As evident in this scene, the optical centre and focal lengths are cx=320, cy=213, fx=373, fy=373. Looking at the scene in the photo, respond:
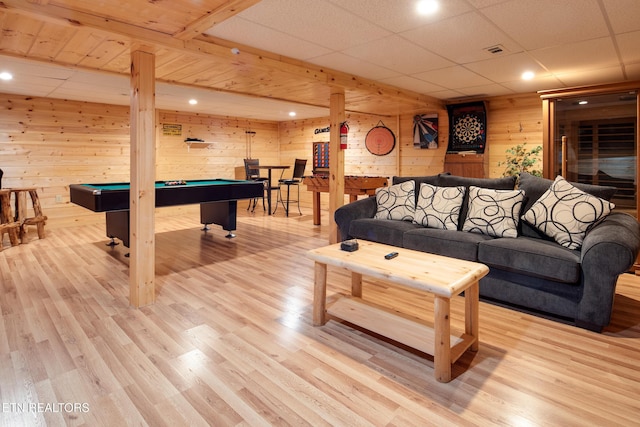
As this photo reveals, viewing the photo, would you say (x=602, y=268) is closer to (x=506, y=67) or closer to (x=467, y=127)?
(x=506, y=67)

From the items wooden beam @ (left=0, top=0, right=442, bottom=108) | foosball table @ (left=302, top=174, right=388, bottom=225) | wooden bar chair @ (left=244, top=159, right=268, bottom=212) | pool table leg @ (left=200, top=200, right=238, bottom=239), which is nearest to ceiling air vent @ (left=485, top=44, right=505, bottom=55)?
wooden beam @ (left=0, top=0, right=442, bottom=108)

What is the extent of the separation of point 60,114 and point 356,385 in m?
6.74

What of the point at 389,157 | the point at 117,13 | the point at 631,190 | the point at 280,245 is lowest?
the point at 280,245

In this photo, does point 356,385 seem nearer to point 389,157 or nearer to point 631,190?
point 631,190

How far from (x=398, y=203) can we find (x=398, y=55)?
147 centimetres

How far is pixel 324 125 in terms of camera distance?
8453 millimetres

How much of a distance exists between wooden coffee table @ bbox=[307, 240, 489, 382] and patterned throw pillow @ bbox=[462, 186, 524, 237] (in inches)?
41.3

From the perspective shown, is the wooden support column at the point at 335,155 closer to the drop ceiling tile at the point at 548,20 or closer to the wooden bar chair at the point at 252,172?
the drop ceiling tile at the point at 548,20

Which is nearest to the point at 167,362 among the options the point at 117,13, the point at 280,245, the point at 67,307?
the point at 67,307

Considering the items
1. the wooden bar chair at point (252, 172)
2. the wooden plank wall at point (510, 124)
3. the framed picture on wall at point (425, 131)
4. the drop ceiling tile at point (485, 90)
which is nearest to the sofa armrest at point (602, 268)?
the drop ceiling tile at point (485, 90)

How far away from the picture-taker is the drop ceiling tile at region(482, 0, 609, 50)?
2.49 meters

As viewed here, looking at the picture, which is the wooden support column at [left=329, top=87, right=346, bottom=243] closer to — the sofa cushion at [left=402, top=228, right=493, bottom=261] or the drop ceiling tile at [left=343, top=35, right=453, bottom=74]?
the drop ceiling tile at [left=343, top=35, right=453, bottom=74]

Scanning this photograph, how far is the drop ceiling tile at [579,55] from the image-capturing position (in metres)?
3.29
